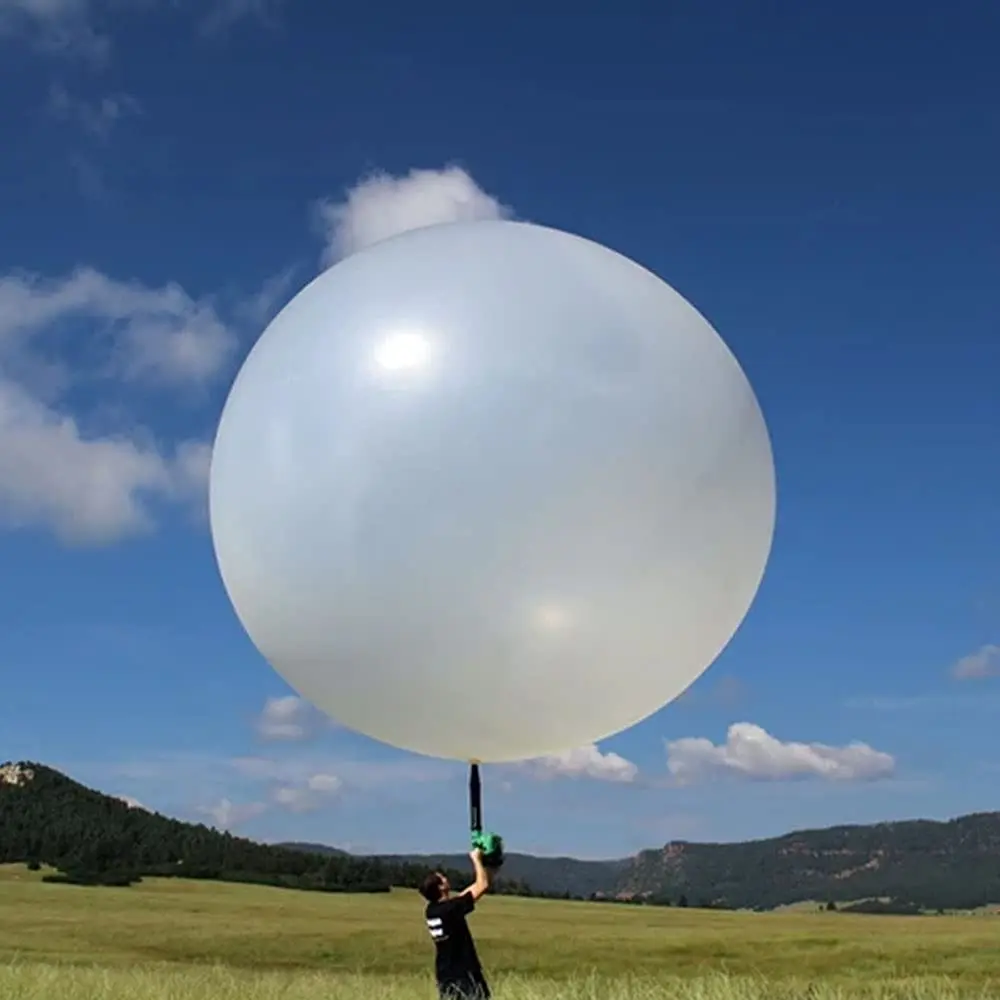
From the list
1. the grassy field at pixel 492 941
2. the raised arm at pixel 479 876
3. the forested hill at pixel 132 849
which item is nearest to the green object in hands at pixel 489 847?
the raised arm at pixel 479 876

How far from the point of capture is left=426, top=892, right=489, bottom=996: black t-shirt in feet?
27.0

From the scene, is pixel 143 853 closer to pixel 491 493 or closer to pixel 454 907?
pixel 454 907

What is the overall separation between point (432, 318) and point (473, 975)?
4085mm

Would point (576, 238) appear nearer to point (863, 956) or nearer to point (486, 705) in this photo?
point (486, 705)

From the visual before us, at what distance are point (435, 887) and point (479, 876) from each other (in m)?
0.76

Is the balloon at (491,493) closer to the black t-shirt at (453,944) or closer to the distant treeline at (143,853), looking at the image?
the black t-shirt at (453,944)

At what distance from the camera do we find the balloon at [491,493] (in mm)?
7008

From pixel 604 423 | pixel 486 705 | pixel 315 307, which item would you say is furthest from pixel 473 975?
pixel 315 307

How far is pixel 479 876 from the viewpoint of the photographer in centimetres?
791

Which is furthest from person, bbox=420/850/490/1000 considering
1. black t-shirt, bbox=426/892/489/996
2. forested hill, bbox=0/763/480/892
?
forested hill, bbox=0/763/480/892

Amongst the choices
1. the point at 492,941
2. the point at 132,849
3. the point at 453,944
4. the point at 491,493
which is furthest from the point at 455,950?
the point at 132,849

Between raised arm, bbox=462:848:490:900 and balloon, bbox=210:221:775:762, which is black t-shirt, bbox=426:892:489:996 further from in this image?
balloon, bbox=210:221:775:762

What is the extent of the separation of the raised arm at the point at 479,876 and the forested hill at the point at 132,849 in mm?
35465

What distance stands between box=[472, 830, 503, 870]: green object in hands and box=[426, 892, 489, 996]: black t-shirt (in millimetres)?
498
